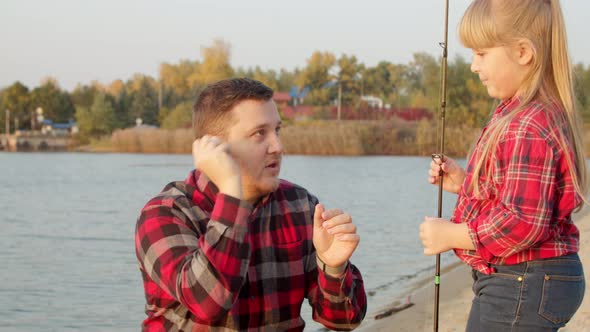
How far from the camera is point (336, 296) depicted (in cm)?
246

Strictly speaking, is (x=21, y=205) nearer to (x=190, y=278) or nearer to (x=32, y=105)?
(x=190, y=278)

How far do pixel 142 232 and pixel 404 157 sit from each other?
46925 mm

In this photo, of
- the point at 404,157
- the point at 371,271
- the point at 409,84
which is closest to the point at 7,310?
the point at 371,271

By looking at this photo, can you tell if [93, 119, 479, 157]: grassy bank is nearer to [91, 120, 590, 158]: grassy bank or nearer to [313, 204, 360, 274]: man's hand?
[91, 120, 590, 158]: grassy bank

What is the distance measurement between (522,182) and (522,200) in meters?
0.05

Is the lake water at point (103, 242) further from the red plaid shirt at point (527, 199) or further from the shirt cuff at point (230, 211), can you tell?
the shirt cuff at point (230, 211)

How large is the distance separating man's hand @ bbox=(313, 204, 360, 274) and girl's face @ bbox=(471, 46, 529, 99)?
2.27 feet

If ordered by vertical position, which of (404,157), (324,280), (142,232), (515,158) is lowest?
(404,157)

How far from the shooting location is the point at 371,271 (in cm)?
1071

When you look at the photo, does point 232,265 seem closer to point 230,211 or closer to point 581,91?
point 230,211

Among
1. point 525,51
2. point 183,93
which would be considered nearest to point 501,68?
point 525,51

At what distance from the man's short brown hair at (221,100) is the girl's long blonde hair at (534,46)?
2.36 ft

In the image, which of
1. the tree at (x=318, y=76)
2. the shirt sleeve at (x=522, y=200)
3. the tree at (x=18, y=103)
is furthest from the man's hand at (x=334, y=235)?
the tree at (x=18, y=103)

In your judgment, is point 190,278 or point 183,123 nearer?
point 190,278
